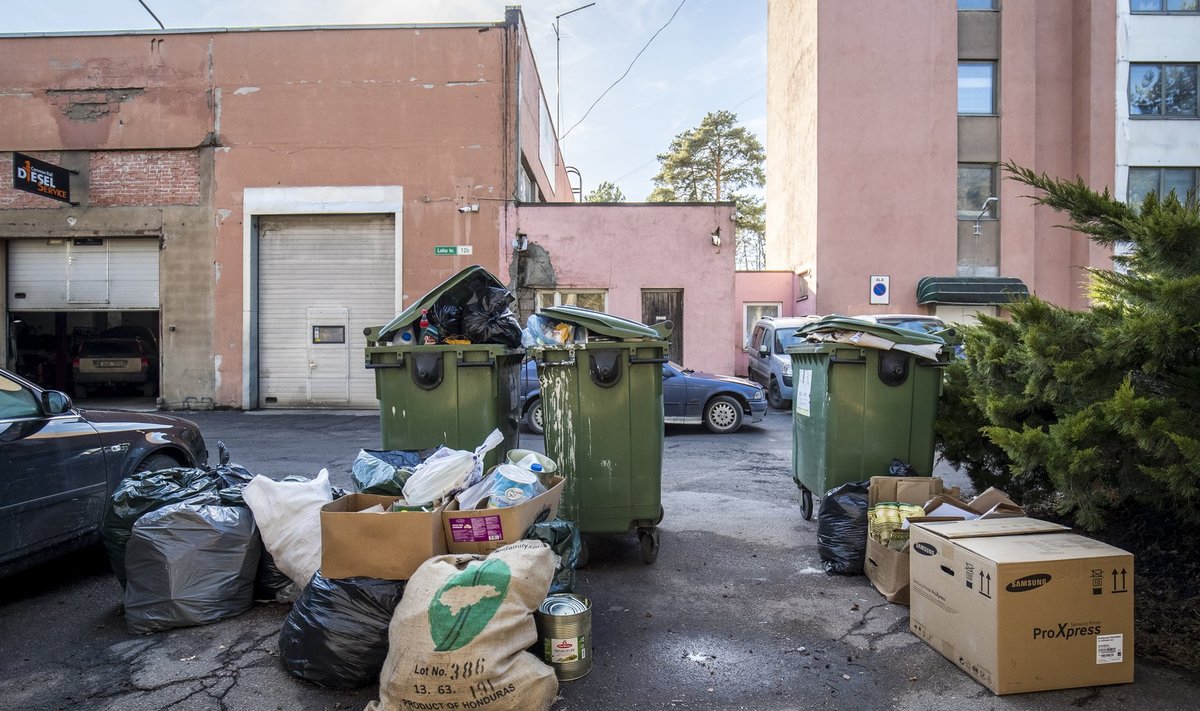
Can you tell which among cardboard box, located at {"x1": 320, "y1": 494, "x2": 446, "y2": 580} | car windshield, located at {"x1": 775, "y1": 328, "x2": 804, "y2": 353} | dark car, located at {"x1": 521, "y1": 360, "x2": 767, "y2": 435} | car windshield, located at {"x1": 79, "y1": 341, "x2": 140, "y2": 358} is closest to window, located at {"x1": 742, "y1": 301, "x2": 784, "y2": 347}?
car windshield, located at {"x1": 775, "y1": 328, "x2": 804, "y2": 353}

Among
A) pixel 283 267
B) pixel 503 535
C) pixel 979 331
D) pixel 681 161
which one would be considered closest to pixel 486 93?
pixel 283 267

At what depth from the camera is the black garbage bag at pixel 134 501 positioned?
137 inches

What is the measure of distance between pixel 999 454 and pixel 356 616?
154 inches

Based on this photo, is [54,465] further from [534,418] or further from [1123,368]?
[534,418]

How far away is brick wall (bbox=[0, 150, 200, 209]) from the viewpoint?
13523mm

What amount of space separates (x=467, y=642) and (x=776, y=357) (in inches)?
448

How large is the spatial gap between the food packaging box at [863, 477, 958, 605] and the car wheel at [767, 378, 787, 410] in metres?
8.78

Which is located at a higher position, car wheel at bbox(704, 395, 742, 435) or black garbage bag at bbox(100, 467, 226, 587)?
black garbage bag at bbox(100, 467, 226, 587)

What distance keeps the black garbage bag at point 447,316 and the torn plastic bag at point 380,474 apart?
42.8 inches

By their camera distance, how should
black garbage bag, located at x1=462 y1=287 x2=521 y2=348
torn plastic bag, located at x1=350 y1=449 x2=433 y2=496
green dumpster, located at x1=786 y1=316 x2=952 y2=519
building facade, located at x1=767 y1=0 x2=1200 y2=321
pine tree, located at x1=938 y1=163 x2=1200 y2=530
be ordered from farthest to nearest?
building facade, located at x1=767 y1=0 x2=1200 y2=321 < black garbage bag, located at x1=462 y1=287 x2=521 y2=348 < green dumpster, located at x1=786 y1=316 x2=952 y2=519 < torn plastic bag, located at x1=350 y1=449 x2=433 y2=496 < pine tree, located at x1=938 y1=163 x2=1200 y2=530

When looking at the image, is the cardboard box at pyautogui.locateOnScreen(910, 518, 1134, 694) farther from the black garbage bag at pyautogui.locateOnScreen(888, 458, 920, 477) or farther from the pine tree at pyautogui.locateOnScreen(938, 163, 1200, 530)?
the black garbage bag at pyautogui.locateOnScreen(888, 458, 920, 477)

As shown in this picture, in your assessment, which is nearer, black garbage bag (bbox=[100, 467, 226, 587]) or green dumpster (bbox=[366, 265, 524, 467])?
black garbage bag (bbox=[100, 467, 226, 587])

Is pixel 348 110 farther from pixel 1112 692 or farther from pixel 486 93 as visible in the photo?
pixel 1112 692

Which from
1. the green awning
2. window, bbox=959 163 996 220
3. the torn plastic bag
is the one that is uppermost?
window, bbox=959 163 996 220
